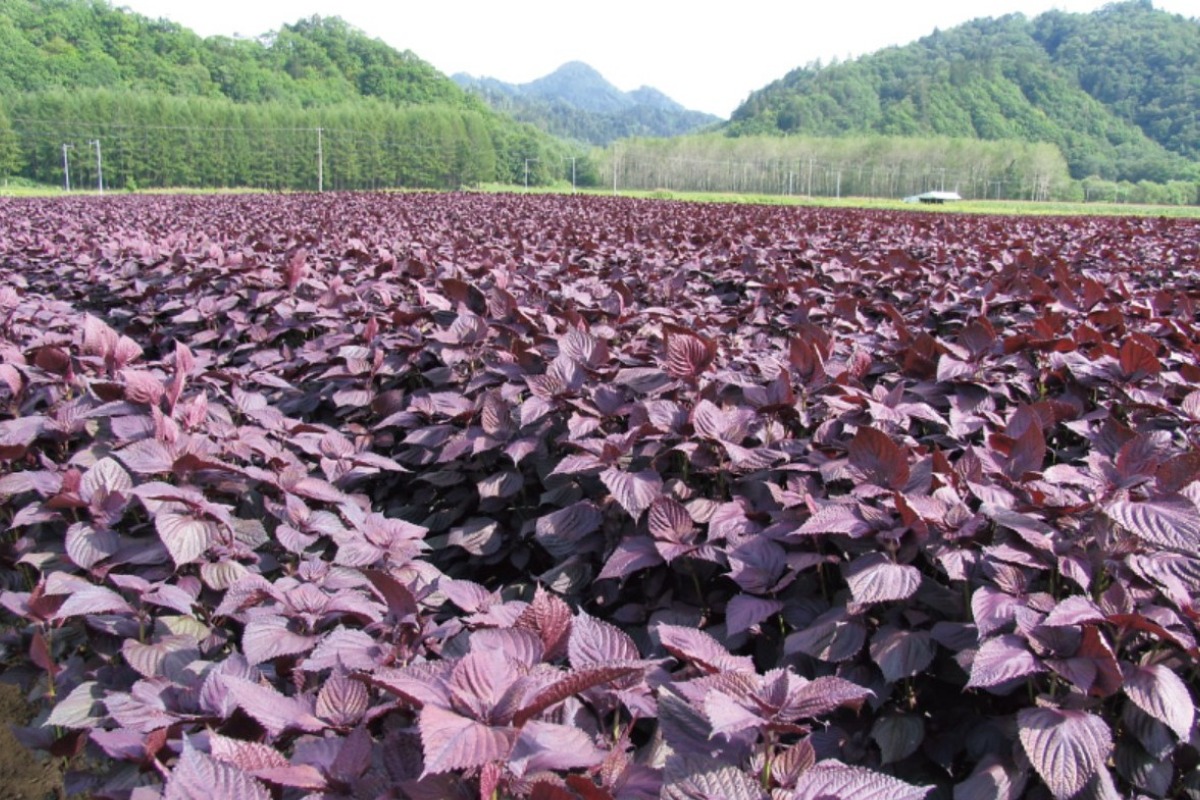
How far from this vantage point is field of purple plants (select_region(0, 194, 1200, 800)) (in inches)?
41.7

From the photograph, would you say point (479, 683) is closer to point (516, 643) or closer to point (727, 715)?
point (516, 643)

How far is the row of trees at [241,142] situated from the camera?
56.9 metres

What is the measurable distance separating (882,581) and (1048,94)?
128922 millimetres

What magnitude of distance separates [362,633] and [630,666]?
1.91ft

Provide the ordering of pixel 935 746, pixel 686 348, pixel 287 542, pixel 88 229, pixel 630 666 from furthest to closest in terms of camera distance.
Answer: pixel 88 229
pixel 686 348
pixel 287 542
pixel 935 746
pixel 630 666

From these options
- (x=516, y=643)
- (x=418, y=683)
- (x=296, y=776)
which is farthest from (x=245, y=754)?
(x=516, y=643)

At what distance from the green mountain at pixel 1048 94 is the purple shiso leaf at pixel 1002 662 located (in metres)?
108

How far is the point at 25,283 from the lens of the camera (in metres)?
5.61

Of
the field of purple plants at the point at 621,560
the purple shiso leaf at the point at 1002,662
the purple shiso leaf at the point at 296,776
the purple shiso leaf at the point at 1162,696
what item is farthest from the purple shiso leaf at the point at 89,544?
the purple shiso leaf at the point at 1162,696

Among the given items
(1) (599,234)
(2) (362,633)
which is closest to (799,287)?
(2) (362,633)

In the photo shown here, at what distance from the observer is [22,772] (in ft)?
7.91

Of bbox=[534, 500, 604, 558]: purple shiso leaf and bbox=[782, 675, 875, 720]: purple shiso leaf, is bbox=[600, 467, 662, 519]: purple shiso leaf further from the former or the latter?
bbox=[782, 675, 875, 720]: purple shiso leaf

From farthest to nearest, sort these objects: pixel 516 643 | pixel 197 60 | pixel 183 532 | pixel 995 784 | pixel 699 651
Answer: pixel 197 60 < pixel 183 532 < pixel 995 784 < pixel 699 651 < pixel 516 643

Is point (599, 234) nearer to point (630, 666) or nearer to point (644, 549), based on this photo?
point (644, 549)
